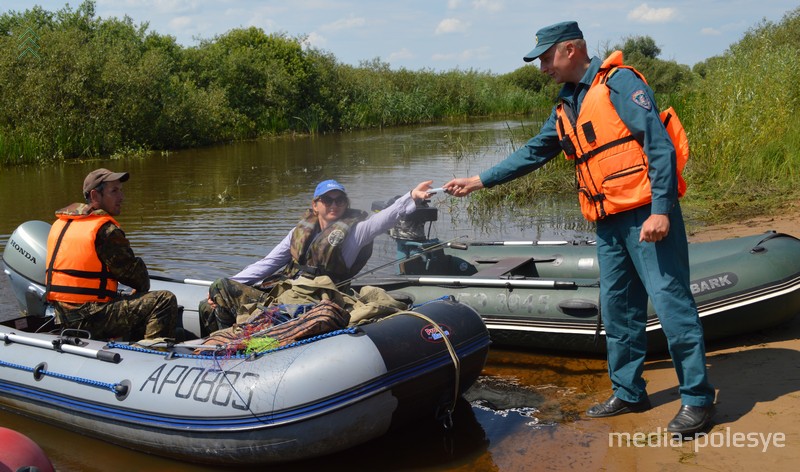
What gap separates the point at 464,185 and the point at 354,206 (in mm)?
6474

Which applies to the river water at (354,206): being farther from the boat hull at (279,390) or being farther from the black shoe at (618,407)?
the boat hull at (279,390)

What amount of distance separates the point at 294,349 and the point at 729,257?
276 cm

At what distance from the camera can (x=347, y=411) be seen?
341 cm

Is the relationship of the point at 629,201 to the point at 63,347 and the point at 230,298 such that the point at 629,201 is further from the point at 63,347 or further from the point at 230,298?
the point at 63,347

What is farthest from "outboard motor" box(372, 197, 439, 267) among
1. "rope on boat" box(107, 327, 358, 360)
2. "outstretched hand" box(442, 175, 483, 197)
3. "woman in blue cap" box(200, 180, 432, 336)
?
"rope on boat" box(107, 327, 358, 360)

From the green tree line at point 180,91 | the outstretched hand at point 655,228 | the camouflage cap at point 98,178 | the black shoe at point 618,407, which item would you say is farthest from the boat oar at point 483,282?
the green tree line at point 180,91

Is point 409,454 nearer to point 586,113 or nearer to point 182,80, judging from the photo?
point 586,113

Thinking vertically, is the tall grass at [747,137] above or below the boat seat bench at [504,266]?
above

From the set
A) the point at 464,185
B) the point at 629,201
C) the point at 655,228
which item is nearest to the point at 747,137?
the point at 464,185

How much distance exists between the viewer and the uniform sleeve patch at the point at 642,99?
10.2ft

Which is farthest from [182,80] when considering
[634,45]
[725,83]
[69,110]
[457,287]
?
[457,287]

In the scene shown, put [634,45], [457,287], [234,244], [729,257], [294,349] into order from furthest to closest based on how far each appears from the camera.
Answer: [634,45] < [234,244] < [457,287] < [729,257] < [294,349]

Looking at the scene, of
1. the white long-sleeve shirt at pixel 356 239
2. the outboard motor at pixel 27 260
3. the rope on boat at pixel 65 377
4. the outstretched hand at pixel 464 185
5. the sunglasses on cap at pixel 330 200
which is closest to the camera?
the rope on boat at pixel 65 377

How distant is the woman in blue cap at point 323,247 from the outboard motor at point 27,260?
4.96 ft
